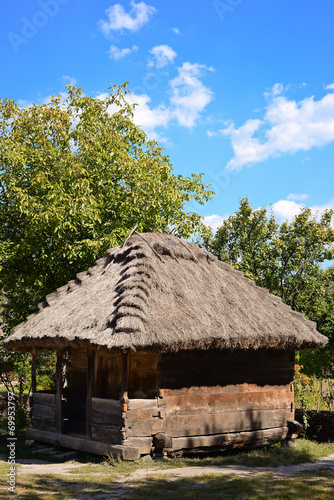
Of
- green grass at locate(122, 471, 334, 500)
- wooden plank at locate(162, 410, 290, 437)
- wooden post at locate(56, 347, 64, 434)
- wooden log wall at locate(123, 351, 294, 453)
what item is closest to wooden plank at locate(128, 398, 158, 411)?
wooden log wall at locate(123, 351, 294, 453)

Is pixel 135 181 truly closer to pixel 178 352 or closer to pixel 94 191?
pixel 94 191

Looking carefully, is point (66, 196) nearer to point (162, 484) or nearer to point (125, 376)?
point (125, 376)

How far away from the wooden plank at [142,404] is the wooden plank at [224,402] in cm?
16

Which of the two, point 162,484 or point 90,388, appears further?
point 90,388

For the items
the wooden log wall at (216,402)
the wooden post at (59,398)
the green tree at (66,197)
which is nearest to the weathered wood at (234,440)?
the wooden log wall at (216,402)

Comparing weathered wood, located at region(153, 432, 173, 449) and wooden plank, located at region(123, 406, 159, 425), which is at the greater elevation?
wooden plank, located at region(123, 406, 159, 425)

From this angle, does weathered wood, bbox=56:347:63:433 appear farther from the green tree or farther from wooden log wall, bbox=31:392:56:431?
the green tree

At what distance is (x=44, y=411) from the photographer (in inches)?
522

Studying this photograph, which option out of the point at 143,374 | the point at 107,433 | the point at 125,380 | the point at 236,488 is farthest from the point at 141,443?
the point at 236,488

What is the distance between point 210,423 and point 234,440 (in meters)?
0.92

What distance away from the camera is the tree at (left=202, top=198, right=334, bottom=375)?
24.5 m

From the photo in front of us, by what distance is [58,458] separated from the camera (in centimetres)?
1164

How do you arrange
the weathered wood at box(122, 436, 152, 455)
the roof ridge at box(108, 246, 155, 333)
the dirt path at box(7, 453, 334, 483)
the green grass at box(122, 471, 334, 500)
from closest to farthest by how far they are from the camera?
the green grass at box(122, 471, 334, 500), the dirt path at box(7, 453, 334, 483), the roof ridge at box(108, 246, 155, 333), the weathered wood at box(122, 436, 152, 455)

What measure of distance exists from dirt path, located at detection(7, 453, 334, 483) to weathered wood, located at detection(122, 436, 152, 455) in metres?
0.76
